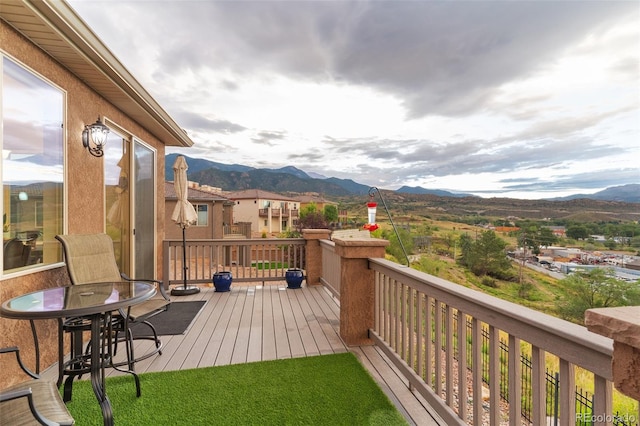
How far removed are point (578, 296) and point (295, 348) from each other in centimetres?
517

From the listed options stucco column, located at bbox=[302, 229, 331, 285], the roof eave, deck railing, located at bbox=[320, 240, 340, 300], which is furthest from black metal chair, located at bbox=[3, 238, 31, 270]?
stucco column, located at bbox=[302, 229, 331, 285]

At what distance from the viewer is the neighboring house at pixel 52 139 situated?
2266 mm

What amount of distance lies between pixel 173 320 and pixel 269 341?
1.48 meters

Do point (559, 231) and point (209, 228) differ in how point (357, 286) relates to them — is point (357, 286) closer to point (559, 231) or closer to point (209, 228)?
point (559, 231)

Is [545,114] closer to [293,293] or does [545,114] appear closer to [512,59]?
[512,59]

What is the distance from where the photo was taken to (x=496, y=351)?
144cm

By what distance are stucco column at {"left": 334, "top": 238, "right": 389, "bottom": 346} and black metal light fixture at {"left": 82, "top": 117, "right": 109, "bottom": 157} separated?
2795 mm

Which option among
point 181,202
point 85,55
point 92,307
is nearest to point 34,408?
point 92,307

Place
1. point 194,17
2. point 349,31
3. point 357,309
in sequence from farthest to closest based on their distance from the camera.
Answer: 1. point 349,31
2. point 194,17
3. point 357,309

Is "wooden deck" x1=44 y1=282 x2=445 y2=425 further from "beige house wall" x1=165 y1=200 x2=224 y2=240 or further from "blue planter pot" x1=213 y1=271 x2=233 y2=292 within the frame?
"beige house wall" x1=165 y1=200 x2=224 y2=240

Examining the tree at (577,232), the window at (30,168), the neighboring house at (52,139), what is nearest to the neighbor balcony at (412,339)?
the neighboring house at (52,139)

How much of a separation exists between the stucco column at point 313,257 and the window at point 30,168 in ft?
12.1

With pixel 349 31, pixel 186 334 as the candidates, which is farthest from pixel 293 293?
pixel 349 31

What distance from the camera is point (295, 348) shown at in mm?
3064
